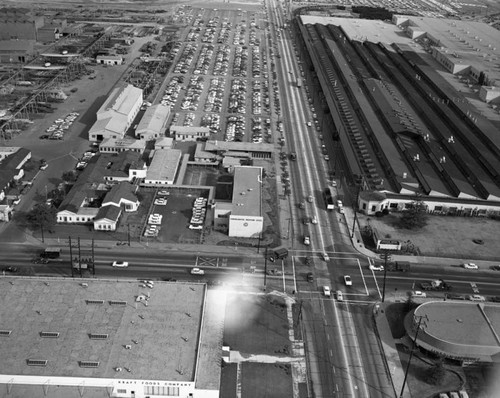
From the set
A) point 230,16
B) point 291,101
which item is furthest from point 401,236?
point 230,16

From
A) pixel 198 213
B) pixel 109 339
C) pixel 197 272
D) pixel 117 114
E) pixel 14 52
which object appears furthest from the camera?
pixel 14 52

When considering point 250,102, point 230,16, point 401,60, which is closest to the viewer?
point 250,102

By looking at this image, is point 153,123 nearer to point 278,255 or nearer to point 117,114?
point 117,114

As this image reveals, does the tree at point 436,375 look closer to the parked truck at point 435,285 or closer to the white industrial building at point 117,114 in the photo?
the parked truck at point 435,285

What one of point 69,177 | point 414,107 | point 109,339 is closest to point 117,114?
point 69,177

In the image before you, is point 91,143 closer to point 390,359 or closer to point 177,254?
point 177,254

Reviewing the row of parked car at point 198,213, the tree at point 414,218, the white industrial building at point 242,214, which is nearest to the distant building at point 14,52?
the row of parked car at point 198,213

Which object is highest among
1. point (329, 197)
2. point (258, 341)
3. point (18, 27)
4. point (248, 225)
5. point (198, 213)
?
point (18, 27)
